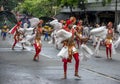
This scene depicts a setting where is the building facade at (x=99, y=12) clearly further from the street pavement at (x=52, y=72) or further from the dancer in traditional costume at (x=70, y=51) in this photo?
the dancer in traditional costume at (x=70, y=51)

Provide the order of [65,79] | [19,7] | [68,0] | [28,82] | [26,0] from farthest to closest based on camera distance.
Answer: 1. [19,7]
2. [26,0]
3. [68,0]
4. [65,79]
5. [28,82]

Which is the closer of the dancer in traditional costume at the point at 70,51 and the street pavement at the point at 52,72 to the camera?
the street pavement at the point at 52,72

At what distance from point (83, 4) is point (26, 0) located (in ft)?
101

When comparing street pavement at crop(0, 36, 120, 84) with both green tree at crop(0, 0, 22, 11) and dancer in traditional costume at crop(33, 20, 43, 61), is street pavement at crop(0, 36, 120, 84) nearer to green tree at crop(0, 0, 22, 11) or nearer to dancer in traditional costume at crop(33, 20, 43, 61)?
dancer in traditional costume at crop(33, 20, 43, 61)

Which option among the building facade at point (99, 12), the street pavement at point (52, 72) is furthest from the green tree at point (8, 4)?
the street pavement at point (52, 72)

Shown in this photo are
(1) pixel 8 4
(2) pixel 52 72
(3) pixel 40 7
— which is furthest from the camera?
(3) pixel 40 7

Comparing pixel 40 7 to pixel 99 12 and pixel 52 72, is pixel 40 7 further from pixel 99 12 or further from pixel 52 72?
pixel 52 72

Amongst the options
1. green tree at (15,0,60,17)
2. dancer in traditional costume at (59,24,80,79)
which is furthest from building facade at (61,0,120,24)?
dancer in traditional costume at (59,24,80,79)

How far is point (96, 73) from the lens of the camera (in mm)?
17219

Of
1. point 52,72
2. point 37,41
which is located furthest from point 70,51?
point 37,41

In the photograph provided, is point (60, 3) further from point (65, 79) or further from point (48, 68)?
point (65, 79)

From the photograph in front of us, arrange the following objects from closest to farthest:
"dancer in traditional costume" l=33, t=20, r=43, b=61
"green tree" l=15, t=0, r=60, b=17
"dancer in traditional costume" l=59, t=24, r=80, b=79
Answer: "dancer in traditional costume" l=59, t=24, r=80, b=79, "dancer in traditional costume" l=33, t=20, r=43, b=61, "green tree" l=15, t=0, r=60, b=17

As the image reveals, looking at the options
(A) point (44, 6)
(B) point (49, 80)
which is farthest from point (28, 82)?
(A) point (44, 6)

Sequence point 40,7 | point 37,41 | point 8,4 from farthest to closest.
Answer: point 40,7, point 8,4, point 37,41
